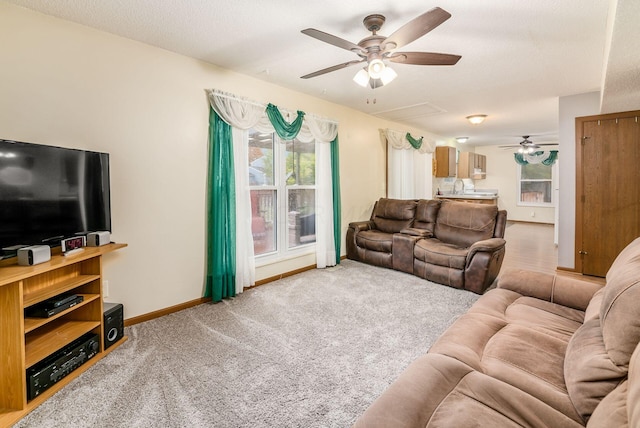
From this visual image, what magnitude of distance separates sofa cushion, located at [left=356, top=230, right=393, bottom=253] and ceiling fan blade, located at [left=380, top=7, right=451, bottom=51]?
2822 mm

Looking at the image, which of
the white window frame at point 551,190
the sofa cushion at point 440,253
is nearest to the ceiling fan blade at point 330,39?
the sofa cushion at point 440,253

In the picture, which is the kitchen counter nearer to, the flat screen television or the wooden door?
the wooden door

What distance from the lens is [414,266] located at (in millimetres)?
4203

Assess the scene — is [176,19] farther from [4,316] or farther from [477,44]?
[477,44]

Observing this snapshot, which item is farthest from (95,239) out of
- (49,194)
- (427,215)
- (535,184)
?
(535,184)

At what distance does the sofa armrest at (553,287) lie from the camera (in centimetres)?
195

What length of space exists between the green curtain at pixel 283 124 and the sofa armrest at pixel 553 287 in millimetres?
2834

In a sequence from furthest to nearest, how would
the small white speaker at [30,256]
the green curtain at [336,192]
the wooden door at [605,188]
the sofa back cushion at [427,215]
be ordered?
the sofa back cushion at [427,215]
the green curtain at [336,192]
the wooden door at [605,188]
the small white speaker at [30,256]

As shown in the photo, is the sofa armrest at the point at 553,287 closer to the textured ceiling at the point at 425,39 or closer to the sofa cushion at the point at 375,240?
the textured ceiling at the point at 425,39

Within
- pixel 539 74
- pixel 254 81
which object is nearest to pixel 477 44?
pixel 539 74

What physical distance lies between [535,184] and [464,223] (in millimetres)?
6849

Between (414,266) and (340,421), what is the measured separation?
2.84 meters

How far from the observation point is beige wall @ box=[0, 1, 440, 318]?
2268 mm

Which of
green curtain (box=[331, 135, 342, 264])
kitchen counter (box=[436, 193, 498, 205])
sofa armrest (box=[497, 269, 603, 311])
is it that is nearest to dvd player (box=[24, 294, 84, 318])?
sofa armrest (box=[497, 269, 603, 311])
